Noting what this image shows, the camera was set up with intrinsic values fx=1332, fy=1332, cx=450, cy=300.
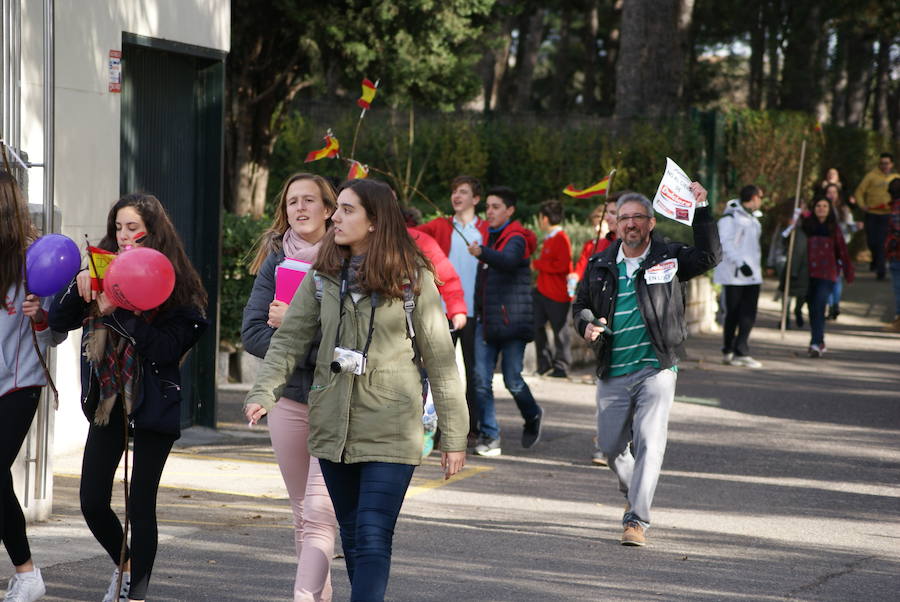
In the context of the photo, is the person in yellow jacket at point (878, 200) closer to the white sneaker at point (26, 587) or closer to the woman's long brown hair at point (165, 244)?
the woman's long brown hair at point (165, 244)

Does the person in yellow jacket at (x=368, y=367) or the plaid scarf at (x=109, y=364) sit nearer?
the person in yellow jacket at (x=368, y=367)

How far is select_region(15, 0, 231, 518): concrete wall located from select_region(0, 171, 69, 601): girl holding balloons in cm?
290

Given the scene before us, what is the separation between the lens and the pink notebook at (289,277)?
5.54 metres

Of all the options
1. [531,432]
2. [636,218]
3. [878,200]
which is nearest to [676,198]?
[636,218]

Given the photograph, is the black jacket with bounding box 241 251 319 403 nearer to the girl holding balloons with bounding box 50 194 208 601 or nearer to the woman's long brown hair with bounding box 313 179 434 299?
the girl holding balloons with bounding box 50 194 208 601

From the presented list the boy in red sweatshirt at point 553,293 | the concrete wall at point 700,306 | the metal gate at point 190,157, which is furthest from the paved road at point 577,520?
the concrete wall at point 700,306

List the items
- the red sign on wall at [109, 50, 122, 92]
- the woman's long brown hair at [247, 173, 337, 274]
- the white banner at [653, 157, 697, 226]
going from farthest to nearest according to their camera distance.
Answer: the red sign on wall at [109, 50, 122, 92] < the white banner at [653, 157, 697, 226] < the woman's long brown hair at [247, 173, 337, 274]

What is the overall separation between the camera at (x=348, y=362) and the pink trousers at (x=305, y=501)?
1.70 feet

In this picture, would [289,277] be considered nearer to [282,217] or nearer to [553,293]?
[282,217]

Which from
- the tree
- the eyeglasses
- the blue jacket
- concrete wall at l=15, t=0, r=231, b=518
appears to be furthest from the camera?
the tree

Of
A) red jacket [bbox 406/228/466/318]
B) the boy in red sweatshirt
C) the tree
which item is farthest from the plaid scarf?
the tree

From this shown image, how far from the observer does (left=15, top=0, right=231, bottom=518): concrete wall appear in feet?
27.6

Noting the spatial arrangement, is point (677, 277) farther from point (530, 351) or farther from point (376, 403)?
point (530, 351)

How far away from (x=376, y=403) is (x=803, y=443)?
6.59 meters
